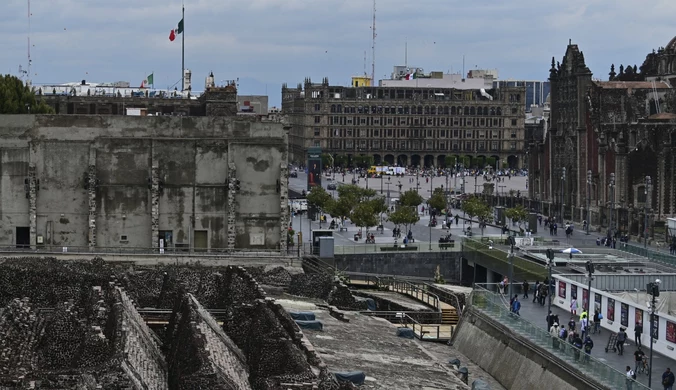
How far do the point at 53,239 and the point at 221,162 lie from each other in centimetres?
941

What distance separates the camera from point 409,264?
8419 centimetres

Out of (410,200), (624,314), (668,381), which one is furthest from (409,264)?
(668,381)

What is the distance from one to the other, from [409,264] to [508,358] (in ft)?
119

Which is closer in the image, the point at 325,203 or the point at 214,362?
the point at 214,362

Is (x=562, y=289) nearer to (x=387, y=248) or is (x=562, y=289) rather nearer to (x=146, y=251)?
(x=146, y=251)

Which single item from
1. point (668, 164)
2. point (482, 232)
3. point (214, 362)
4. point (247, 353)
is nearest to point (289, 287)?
point (247, 353)

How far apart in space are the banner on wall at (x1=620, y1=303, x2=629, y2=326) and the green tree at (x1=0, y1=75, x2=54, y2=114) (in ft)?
185

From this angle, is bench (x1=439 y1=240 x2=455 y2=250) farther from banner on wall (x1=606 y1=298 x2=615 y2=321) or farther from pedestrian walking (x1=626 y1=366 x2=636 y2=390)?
pedestrian walking (x1=626 y1=366 x2=636 y2=390)

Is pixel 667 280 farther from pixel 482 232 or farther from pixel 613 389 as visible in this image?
pixel 482 232

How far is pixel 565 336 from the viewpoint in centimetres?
4716

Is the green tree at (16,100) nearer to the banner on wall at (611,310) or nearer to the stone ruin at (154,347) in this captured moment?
the stone ruin at (154,347)

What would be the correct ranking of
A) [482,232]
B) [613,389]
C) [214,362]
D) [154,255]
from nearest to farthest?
1. [214,362]
2. [613,389]
3. [154,255]
4. [482,232]

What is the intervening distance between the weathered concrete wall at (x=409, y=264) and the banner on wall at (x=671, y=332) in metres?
39.1

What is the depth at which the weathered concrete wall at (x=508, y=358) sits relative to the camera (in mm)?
42344
